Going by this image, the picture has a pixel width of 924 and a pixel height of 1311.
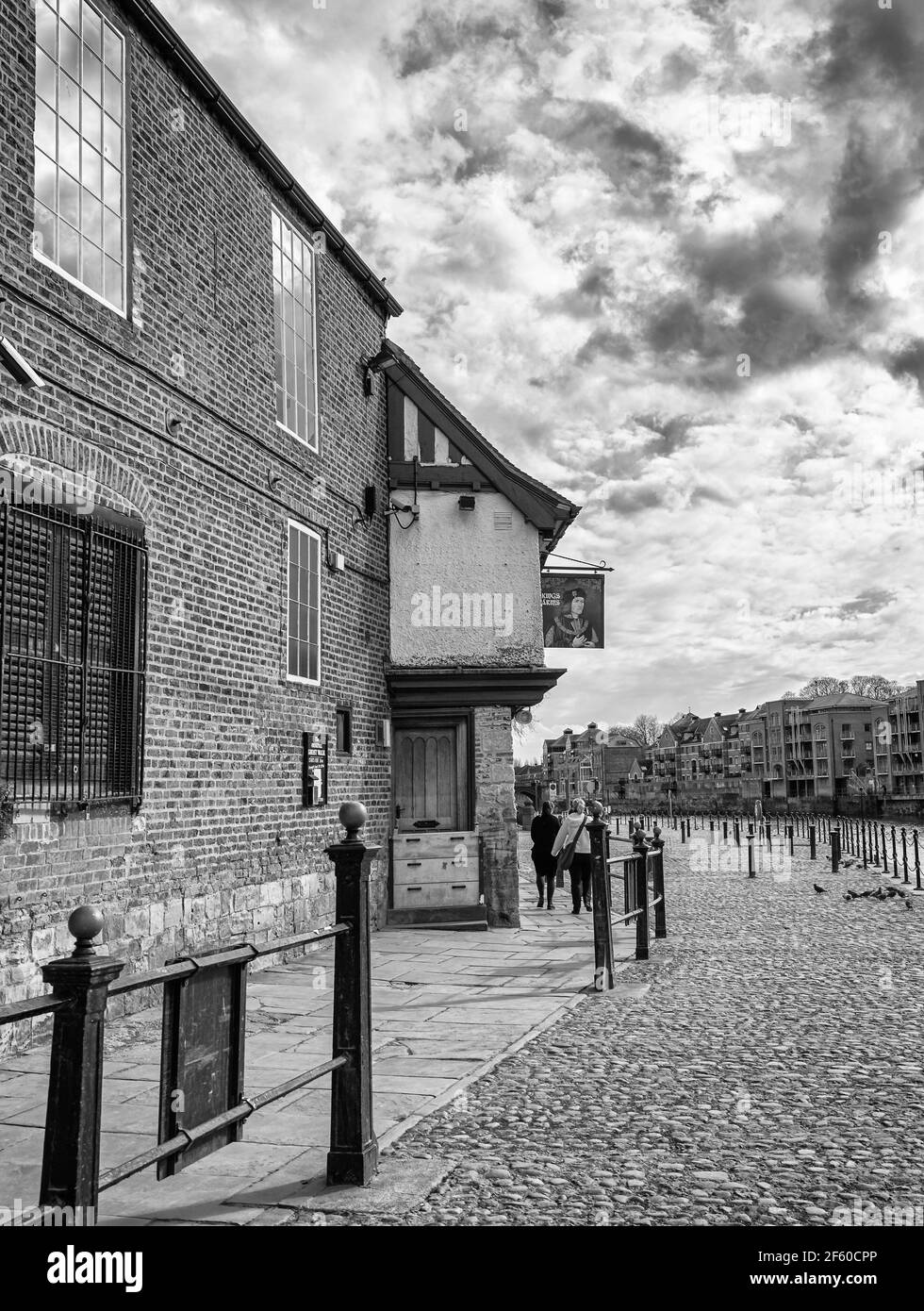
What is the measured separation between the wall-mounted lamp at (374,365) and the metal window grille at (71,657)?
615cm

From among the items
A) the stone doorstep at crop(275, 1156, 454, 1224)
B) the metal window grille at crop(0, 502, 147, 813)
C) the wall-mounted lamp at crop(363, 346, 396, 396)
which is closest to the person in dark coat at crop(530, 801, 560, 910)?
the wall-mounted lamp at crop(363, 346, 396, 396)

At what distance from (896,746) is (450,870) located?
361 ft

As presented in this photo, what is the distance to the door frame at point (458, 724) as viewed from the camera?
47.0 feet

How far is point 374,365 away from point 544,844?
27.9ft

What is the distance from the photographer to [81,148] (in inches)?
316

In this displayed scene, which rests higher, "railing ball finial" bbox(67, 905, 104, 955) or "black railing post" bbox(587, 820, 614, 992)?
"railing ball finial" bbox(67, 905, 104, 955)

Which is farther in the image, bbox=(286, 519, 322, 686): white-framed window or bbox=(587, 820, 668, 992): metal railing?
bbox=(286, 519, 322, 686): white-framed window

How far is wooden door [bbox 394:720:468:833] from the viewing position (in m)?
14.5

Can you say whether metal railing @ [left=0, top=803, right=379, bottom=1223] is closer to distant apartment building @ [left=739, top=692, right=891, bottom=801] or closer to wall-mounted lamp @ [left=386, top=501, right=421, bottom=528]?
wall-mounted lamp @ [left=386, top=501, right=421, bottom=528]

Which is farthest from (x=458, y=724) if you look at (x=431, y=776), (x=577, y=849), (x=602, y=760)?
(x=602, y=760)

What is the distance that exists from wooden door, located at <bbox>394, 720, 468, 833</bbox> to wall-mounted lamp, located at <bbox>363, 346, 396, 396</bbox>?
4.59 meters

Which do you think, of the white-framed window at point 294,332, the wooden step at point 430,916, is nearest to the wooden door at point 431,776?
the wooden step at point 430,916
